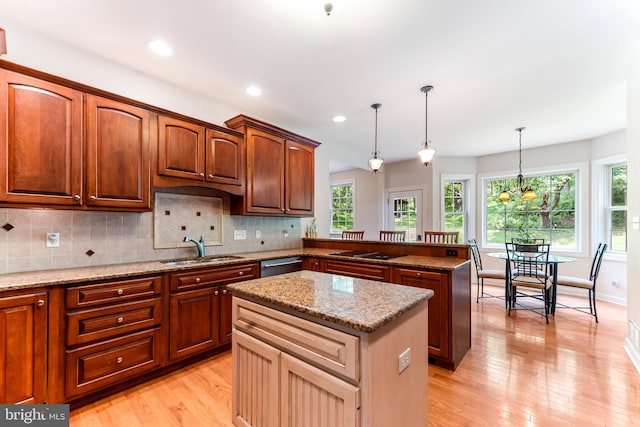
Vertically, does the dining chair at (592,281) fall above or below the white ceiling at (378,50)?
below

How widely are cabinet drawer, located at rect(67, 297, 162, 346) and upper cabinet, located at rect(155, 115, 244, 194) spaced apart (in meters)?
1.07

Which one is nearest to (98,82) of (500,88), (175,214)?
(175,214)

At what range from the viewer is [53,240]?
7.47 ft

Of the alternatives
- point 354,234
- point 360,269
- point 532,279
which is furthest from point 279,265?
point 532,279

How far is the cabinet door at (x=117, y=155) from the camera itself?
221 centimetres

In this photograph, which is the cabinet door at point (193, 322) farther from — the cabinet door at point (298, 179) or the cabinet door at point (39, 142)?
the cabinet door at point (298, 179)

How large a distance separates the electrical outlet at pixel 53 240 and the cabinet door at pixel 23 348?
0.63 meters

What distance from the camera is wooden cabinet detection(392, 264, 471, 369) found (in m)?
2.46

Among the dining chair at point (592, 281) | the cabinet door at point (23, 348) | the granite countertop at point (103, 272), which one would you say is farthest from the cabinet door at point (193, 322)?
the dining chair at point (592, 281)

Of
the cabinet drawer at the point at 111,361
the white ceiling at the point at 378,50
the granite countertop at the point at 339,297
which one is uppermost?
the white ceiling at the point at 378,50

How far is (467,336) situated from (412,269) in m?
0.94

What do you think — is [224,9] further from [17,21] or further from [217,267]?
[217,267]

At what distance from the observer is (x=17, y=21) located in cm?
209

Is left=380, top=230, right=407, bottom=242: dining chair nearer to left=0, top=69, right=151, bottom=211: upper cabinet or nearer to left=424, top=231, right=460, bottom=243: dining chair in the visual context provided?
left=424, top=231, right=460, bottom=243: dining chair
